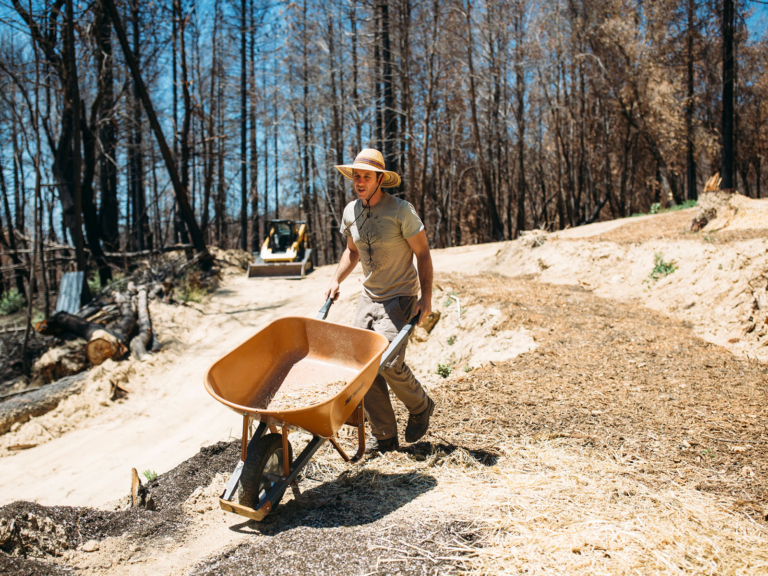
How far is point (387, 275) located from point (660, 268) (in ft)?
18.9

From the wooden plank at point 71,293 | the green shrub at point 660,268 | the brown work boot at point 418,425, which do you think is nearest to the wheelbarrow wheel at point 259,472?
the brown work boot at point 418,425

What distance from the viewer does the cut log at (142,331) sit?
8.72 m

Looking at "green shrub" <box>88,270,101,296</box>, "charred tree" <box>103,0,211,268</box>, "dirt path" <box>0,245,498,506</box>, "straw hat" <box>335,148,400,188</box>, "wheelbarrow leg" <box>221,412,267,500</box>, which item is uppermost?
"charred tree" <box>103,0,211,268</box>

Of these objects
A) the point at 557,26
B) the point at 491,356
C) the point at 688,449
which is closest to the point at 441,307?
the point at 491,356

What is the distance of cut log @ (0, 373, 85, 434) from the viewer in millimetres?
6918

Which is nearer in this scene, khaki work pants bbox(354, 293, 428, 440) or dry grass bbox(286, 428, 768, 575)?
dry grass bbox(286, 428, 768, 575)

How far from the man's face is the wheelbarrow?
2.87 feet

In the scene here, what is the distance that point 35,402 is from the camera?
718 cm

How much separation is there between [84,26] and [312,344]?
14.1 m

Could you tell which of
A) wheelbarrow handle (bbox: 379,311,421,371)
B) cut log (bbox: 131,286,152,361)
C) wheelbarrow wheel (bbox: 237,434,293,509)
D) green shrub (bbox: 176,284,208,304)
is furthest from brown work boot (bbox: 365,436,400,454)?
green shrub (bbox: 176,284,208,304)

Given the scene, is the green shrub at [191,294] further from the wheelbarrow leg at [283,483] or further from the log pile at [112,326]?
the wheelbarrow leg at [283,483]

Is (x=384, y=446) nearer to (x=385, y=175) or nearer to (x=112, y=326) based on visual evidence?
(x=385, y=175)

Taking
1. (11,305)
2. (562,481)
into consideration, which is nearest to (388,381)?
(562,481)

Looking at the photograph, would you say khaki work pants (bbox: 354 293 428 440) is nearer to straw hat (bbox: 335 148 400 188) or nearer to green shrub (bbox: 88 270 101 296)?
straw hat (bbox: 335 148 400 188)
